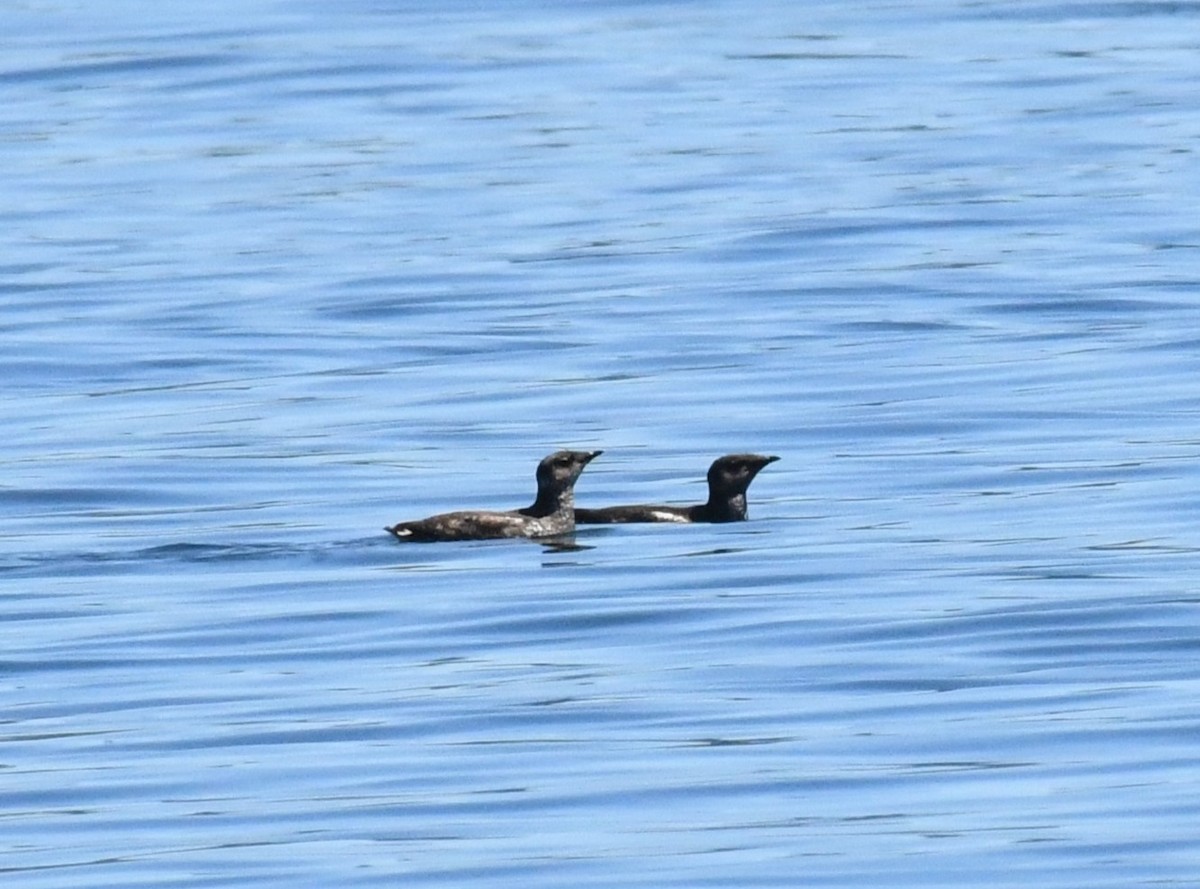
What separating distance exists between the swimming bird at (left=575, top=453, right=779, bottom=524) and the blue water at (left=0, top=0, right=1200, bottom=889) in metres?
0.12

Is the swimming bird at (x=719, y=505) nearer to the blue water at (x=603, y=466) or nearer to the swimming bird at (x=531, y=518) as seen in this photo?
the blue water at (x=603, y=466)

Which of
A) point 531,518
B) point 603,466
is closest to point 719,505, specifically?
point 531,518

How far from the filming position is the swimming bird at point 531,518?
54.4 ft

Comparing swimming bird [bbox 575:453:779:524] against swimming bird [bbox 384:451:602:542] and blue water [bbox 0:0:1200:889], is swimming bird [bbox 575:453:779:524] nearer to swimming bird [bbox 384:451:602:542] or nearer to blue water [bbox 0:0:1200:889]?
blue water [bbox 0:0:1200:889]

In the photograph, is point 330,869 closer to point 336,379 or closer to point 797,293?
point 336,379

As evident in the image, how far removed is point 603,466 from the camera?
66.3ft

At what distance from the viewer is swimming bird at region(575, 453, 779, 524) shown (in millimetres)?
17475

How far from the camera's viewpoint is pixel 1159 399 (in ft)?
70.7

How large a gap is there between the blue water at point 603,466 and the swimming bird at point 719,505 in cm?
12

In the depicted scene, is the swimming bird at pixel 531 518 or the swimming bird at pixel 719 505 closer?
the swimming bird at pixel 531 518

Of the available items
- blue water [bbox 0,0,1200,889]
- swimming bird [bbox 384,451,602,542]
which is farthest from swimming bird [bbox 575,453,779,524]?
swimming bird [bbox 384,451,602,542]

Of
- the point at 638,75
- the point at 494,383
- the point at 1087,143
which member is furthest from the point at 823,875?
the point at 638,75

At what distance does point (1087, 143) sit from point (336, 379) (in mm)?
15632

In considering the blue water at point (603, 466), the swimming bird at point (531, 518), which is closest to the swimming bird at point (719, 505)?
the blue water at point (603, 466)
